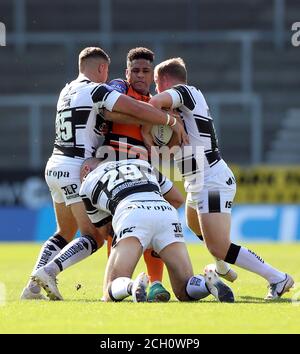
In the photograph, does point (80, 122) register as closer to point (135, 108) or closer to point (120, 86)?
point (120, 86)

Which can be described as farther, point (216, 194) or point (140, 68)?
point (140, 68)

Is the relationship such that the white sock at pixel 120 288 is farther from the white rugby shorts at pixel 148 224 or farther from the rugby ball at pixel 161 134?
the rugby ball at pixel 161 134

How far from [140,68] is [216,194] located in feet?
4.21

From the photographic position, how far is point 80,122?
31.0 ft

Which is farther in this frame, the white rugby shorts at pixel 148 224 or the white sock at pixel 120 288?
the white rugby shorts at pixel 148 224

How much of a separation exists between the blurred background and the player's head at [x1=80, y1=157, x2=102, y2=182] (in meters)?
10.3

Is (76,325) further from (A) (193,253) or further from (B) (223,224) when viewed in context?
(A) (193,253)

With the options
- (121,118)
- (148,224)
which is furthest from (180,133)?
(148,224)

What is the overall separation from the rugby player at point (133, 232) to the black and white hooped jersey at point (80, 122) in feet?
1.81

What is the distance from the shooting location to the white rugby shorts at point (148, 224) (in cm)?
843

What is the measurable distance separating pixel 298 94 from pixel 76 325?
1772 cm

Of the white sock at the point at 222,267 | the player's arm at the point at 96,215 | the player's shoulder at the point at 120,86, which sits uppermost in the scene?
the player's shoulder at the point at 120,86

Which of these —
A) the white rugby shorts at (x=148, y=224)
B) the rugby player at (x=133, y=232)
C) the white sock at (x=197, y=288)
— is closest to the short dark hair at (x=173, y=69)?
the rugby player at (x=133, y=232)

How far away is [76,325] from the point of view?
6.81 m
